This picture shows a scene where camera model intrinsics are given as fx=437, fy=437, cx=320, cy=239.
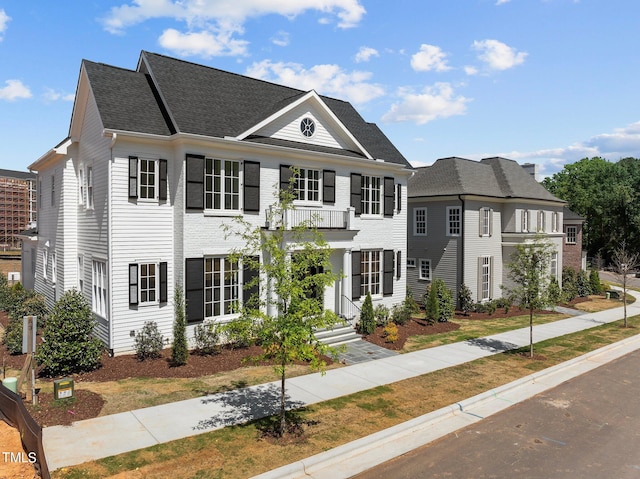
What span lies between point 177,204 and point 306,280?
8.35 metres

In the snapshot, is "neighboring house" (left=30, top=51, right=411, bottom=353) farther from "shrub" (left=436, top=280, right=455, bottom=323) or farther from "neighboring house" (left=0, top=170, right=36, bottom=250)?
"neighboring house" (left=0, top=170, right=36, bottom=250)

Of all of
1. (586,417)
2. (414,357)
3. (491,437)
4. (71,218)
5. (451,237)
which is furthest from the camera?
(451,237)

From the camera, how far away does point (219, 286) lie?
54.6 feet

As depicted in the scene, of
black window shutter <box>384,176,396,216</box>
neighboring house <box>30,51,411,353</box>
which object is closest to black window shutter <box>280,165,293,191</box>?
neighboring house <box>30,51,411,353</box>

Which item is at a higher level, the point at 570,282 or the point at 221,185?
the point at 221,185

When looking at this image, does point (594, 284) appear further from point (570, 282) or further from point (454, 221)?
point (454, 221)

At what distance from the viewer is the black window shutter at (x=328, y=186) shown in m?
19.3

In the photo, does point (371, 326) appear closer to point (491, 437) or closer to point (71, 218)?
point (491, 437)

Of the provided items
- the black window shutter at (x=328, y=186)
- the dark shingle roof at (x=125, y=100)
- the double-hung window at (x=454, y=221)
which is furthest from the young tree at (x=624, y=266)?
the dark shingle roof at (x=125, y=100)

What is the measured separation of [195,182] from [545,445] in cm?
1301

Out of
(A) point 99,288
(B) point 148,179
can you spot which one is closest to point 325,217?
(B) point 148,179

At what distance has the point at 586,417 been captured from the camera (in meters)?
11.5

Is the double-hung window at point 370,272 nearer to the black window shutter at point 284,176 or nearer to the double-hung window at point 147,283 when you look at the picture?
the black window shutter at point 284,176

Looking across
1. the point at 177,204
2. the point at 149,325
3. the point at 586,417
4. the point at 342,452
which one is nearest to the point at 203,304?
the point at 149,325
